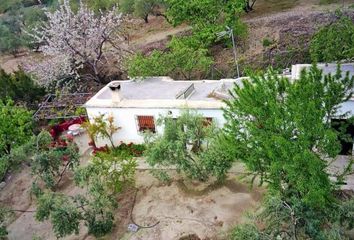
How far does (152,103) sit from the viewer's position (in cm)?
2356

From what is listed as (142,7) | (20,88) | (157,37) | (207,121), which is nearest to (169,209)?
(207,121)

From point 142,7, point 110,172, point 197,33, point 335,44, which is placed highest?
point 142,7

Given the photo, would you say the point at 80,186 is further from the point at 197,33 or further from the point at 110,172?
the point at 197,33

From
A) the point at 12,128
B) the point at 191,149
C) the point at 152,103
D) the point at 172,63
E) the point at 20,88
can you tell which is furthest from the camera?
the point at 20,88

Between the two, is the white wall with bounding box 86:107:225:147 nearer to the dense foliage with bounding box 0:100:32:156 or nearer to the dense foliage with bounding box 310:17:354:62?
the dense foliage with bounding box 0:100:32:156

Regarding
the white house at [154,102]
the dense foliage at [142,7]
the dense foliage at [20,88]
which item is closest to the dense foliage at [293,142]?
the white house at [154,102]

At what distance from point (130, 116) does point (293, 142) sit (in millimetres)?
11573

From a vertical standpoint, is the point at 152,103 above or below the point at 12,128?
above

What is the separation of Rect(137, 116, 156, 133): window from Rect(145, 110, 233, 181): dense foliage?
2448mm

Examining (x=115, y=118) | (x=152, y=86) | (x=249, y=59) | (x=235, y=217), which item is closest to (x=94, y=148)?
(x=115, y=118)

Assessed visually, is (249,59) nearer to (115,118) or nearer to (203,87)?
(203,87)

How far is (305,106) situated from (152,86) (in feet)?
41.6

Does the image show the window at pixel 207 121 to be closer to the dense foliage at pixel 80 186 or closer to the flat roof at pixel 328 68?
the dense foliage at pixel 80 186

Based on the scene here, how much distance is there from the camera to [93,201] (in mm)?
18500
